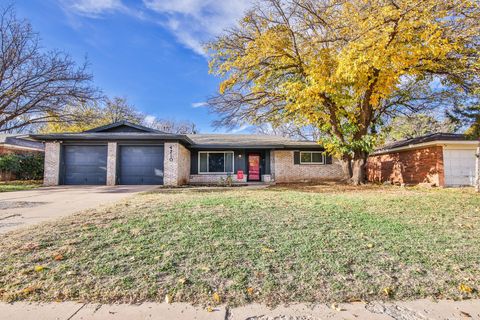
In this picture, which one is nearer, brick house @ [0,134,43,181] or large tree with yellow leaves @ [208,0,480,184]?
large tree with yellow leaves @ [208,0,480,184]

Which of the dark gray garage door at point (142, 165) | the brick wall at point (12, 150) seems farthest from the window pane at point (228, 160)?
the brick wall at point (12, 150)

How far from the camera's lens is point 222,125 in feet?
45.0

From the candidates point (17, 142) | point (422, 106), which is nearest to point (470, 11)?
point (422, 106)

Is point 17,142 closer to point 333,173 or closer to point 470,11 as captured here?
point 333,173

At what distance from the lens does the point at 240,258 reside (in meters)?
3.15

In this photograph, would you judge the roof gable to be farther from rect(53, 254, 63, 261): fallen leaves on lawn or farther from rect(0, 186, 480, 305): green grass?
rect(53, 254, 63, 261): fallen leaves on lawn

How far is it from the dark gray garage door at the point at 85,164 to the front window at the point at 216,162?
17.9 ft

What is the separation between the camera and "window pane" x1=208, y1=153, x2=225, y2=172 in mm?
16109

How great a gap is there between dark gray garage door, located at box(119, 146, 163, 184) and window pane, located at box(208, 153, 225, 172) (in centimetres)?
354

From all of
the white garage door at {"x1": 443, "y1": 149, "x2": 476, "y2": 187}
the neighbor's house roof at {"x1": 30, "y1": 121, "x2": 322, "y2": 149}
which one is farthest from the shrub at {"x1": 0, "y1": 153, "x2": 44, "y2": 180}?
the white garage door at {"x1": 443, "y1": 149, "x2": 476, "y2": 187}

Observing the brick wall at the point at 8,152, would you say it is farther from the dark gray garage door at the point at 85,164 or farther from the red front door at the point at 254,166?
the red front door at the point at 254,166

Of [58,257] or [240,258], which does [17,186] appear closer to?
[58,257]

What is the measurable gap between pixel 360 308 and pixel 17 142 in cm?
2400

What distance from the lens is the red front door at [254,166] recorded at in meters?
16.5
